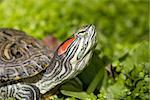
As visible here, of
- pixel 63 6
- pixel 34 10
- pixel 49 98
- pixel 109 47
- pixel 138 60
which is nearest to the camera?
pixel 49 98

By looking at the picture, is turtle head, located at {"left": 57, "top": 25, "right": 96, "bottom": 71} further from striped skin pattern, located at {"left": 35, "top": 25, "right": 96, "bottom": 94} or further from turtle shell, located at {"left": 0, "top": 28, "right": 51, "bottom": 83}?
turtle shell, located at {"left": 0, "top": 28, "right": 51, "bottom": 83}

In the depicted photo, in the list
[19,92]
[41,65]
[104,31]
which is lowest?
[19,92]

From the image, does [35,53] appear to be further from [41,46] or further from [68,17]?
[68,17]

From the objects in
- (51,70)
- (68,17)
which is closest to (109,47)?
(68,17)

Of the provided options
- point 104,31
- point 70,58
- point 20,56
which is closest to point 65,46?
point 70,58

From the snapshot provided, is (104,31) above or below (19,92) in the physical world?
above

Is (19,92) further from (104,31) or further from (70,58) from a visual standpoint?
(104,31)

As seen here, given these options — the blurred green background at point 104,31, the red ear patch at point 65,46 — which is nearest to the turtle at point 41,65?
the red ear patch at point 65,46
